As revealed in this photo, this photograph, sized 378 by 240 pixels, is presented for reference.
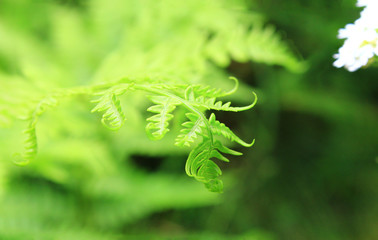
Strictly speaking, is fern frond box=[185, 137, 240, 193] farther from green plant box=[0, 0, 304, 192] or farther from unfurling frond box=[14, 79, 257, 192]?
green plant box=[0, 0, 304, 192]

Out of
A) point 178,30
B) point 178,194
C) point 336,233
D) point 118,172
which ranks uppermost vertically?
point 178,30

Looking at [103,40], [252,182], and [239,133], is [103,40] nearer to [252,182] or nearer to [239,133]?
[239,133]

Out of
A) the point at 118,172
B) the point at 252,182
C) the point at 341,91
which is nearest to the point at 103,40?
the point at 118,172

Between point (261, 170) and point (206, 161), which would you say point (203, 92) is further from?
point (261, 170)

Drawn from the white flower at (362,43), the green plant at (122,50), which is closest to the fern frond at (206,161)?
the green plant at (122,50)

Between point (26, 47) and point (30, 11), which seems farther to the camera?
point (30, 11)

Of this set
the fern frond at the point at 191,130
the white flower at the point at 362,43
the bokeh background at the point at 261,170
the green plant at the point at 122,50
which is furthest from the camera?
the bokeh background at the point at 261,170

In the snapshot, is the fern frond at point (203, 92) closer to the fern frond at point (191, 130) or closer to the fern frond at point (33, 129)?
the fern frond at point (191, 130)
